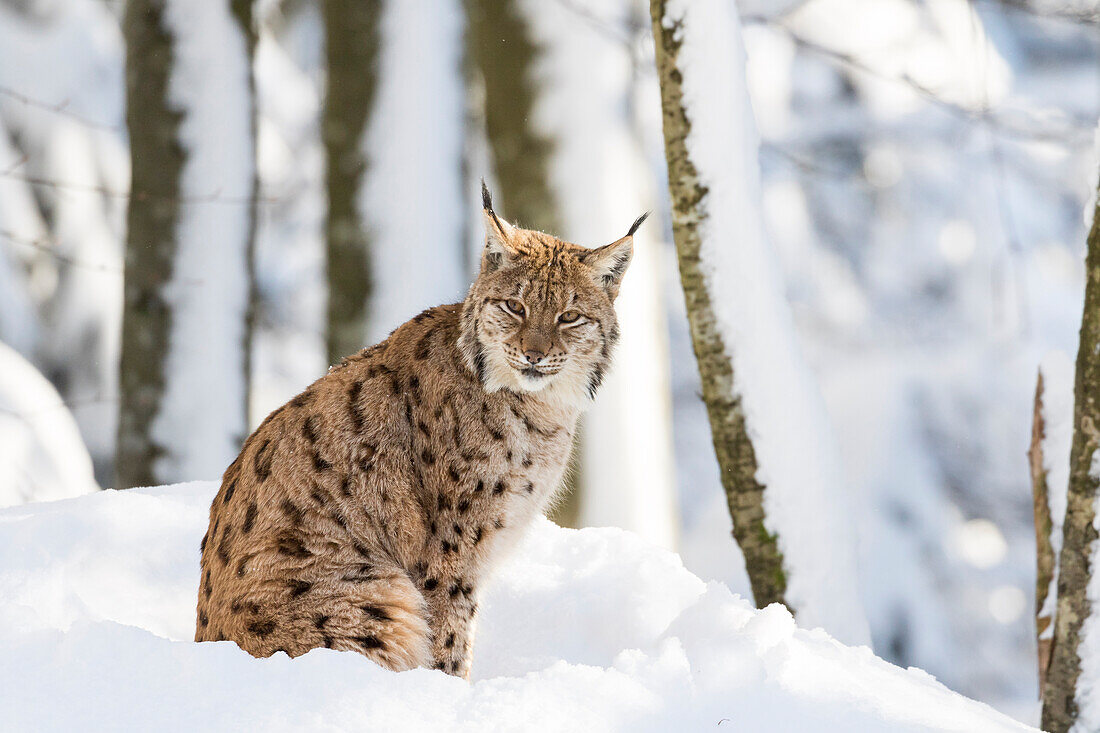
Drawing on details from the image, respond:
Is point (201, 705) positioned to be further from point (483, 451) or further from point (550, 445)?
point (550, 445)

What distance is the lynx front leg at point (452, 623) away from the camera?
10.7 ft

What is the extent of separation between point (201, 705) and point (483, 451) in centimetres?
134

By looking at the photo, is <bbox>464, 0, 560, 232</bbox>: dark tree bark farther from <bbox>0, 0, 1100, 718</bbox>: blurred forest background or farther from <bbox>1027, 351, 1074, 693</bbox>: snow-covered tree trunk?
<bbox>1027, 351, 1074, 693</bbox>: snow-covered tree trunk

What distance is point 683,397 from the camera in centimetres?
976

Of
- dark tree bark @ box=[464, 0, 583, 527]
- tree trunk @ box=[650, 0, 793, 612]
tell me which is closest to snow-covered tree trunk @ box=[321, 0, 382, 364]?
dark tree bark @ box=[464, 0, 583, 527]

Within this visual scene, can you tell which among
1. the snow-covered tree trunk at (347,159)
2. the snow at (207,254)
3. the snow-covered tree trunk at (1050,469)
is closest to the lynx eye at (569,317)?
the snow-covered tree trunk at (1050,469)

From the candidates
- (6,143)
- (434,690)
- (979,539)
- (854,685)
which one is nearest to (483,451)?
(434,690)

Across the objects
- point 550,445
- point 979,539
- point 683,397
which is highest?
point 550,445

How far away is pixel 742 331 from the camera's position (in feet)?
14.8

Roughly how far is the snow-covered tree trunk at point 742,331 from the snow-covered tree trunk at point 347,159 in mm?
2246

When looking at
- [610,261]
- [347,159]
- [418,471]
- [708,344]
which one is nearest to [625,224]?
[708,344]

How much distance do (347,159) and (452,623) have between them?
12.1ft

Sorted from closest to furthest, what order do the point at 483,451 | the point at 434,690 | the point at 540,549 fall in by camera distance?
1. the point at 434,690
2. the point at 483,451
3. the point at 540,549

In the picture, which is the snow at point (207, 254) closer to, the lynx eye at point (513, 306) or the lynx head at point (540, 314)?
the lynx head at point (540, 314)
